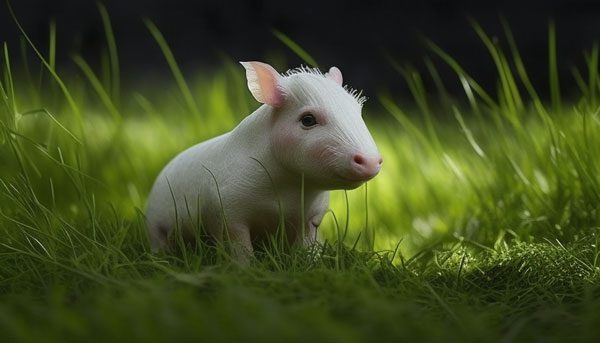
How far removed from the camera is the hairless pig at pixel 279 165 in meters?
1.42

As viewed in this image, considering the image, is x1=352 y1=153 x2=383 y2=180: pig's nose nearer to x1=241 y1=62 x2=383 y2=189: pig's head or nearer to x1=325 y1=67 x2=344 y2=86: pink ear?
x1=241 y1=62 x2=383 y2=189: pig's head

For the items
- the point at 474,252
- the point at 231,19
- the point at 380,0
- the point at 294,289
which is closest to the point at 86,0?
the point at 231,19

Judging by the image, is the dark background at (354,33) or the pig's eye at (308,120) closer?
the pig's eye at (308,120)

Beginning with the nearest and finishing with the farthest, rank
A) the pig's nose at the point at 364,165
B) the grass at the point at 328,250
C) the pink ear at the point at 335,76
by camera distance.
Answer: the grass at the point at 328,250, the pig's nose at the point at 364,165, the pink ear at the point at 335,76

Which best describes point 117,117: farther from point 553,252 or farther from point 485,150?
point 553,252

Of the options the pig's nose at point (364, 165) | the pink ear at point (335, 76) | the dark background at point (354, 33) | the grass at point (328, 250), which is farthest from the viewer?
the dark background at point (354, 33)

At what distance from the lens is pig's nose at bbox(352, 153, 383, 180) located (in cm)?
138

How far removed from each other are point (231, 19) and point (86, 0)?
2.64 ft

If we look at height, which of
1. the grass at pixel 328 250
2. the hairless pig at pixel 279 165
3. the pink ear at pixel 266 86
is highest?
the pink ear at pixel 266 86

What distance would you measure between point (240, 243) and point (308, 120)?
25cm

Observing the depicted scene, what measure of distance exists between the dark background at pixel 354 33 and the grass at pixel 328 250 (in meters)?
1.79

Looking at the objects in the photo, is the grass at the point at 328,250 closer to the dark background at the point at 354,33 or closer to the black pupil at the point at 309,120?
the black pupil at the point at 309,120

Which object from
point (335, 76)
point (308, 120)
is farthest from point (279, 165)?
point (335, 76)

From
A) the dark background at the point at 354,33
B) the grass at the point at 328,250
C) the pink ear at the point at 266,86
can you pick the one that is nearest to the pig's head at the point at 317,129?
the pink ear at the point at 266,86
